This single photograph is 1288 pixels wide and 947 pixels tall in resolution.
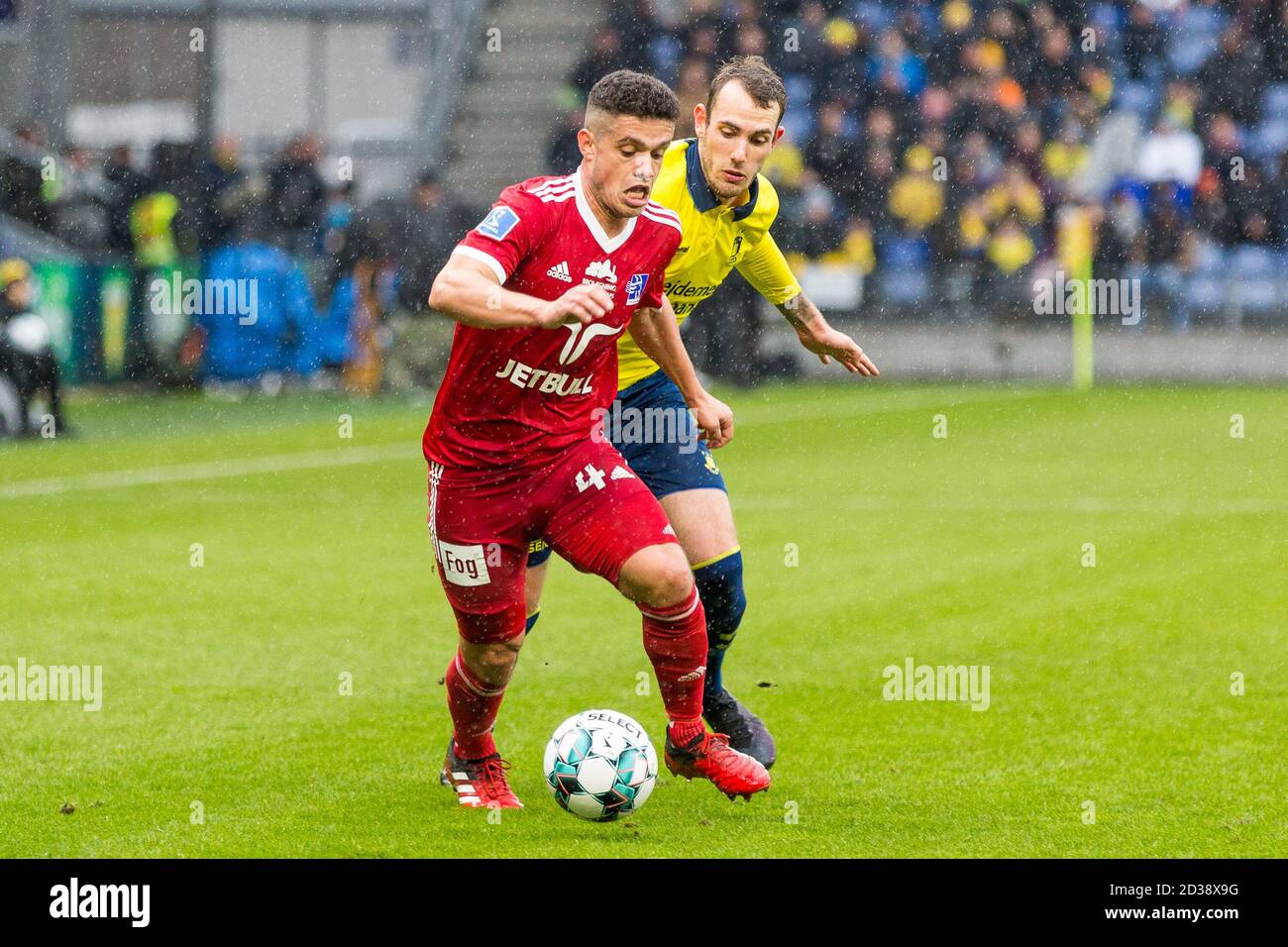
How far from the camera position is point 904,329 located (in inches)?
835

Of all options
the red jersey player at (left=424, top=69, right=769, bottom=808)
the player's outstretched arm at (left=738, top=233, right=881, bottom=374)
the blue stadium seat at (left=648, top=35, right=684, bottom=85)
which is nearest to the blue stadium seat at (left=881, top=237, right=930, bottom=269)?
the blue stadium seat at (left=648, top=35, right=684, bottom=85)

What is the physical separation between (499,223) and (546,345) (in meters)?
0.40

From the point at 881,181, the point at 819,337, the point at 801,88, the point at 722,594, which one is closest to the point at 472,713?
the point at 722,594

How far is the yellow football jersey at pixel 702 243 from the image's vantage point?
19.6ft

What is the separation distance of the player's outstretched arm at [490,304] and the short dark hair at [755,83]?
128 cm

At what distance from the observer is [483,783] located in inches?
221

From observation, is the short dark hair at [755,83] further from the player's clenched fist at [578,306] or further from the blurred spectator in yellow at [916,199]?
the blurred spectator in yellow at [916,199]

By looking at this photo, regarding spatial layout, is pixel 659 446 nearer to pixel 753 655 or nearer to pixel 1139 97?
pixel 753 655

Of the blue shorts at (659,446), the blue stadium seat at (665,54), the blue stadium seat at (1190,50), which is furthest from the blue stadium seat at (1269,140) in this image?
the blue shorts at (659,446)

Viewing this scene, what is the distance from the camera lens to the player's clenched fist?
179 inches

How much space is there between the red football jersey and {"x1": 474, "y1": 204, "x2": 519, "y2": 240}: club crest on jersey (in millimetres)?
21

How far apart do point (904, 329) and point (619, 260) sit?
16.3 meters

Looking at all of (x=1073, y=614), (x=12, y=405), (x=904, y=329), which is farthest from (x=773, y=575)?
(x=904, y=329)
